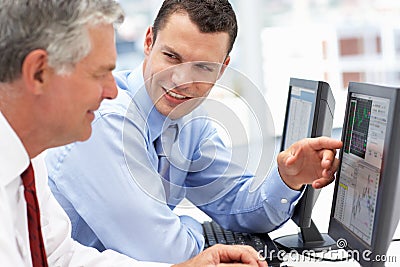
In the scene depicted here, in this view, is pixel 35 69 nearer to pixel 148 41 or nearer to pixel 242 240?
pixel 148 41

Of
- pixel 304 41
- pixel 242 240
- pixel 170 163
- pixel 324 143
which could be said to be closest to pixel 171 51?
pixel 170 163

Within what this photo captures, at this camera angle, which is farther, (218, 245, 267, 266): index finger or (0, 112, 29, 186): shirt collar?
(218, 245, 267, 266): index finger

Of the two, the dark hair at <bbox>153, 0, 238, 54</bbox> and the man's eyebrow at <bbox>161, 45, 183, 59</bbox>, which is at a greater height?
the dark hair at <bbox>153, 0, 238, 54</bbox>

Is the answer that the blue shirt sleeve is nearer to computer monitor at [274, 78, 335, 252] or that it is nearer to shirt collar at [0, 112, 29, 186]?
computer monitor at [274, 78, 335, 252]

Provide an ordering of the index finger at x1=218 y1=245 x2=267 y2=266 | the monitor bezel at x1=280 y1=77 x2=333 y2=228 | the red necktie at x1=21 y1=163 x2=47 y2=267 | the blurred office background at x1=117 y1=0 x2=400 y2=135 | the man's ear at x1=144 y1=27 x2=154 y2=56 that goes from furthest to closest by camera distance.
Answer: the blurred office background at x1=117 y1=0 x2=400 y2=135 → the man's ear at x1=144 y1=27 x2=154 y2=56 → the monitor bezel at x1=280 y1=77 x2=333 y2=228 → the index finger at x1=218 y1=245 x2=267 y2=266 → the red necktie at x1=21 y1=163 x2=47 y2=267

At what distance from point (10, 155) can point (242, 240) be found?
88 cm

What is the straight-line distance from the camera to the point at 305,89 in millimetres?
1743

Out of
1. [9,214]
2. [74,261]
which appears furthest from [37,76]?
[74,261]

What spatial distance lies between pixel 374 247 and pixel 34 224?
651 millimetres

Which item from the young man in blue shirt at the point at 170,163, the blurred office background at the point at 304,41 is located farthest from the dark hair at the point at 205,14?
the blurred office background at the point at 304,41

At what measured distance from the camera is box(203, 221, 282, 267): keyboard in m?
1.64

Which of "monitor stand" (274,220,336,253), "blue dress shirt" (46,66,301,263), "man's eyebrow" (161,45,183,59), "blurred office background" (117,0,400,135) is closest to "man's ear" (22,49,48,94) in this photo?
"blue dress shirt" (46,66,301,263)

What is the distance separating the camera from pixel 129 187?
150 cm

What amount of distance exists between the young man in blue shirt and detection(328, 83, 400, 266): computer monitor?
0.33 feet
